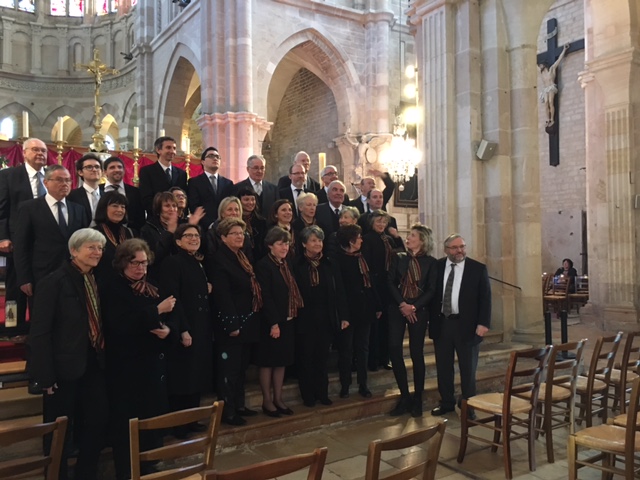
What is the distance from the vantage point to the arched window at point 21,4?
68.7ft

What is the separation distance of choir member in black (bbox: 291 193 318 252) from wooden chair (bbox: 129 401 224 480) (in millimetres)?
2315

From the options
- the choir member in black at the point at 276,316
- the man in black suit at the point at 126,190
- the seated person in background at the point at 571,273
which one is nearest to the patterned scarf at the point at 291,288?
the choir member in black at the point at 276,316

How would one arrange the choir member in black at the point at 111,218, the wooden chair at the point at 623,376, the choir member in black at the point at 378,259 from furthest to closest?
the choir member in black at the point at 378,259, the wooden chair at the point at 623,376, the choir member in black at the point at 111,218

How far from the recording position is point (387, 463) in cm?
363

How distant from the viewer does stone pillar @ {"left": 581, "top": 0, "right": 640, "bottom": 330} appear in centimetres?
852

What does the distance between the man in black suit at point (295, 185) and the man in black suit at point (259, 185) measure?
0.16 m

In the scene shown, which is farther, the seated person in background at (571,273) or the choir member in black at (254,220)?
the seated person in background at (571,273)

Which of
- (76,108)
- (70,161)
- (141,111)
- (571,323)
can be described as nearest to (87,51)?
(76,108)

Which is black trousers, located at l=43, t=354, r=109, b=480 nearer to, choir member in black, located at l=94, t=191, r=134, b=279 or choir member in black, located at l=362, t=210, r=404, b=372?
choir member in black, located at l=94, t=191, r=134, b=279

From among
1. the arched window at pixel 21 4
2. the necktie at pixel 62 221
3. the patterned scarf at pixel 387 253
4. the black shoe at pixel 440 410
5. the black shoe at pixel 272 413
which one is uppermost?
the arched window at pixel 21 4

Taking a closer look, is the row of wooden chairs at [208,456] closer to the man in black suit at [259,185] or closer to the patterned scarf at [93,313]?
the patterned scarf at [93,313]

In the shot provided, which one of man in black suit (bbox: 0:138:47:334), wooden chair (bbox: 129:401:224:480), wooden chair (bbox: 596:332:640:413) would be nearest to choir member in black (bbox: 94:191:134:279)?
man in black suit (bbox: 0:138:47:334)

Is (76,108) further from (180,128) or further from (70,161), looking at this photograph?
(70,161)

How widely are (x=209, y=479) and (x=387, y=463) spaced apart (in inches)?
92.7
